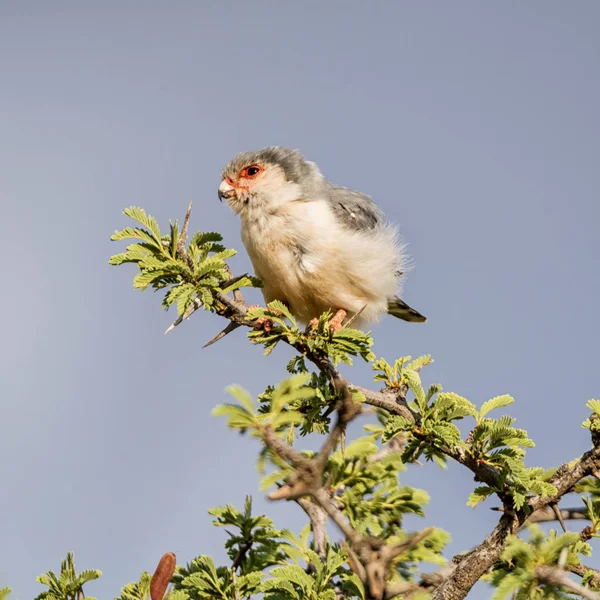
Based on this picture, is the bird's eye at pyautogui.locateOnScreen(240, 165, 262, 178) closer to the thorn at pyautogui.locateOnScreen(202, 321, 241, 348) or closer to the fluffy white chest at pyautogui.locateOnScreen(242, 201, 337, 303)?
the fluffy white chest at pyautogui.locateOnScreen(242, 201, 337, 303)

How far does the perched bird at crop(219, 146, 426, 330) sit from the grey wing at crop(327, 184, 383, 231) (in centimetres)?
1

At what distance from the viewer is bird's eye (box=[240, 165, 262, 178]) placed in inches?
265

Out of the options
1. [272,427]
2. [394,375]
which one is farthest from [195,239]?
[272,427]

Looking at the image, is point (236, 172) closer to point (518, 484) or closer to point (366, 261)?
point (366, 261)

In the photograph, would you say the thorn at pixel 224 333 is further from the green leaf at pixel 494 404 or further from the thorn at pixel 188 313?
the green leaf at pixel 494 404

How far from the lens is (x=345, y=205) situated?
653 centimetres

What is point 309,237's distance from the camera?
5910 millimetres

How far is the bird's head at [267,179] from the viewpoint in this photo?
6.38 metres

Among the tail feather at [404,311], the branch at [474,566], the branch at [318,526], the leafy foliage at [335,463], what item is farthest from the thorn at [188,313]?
the tail feather at [404,311]

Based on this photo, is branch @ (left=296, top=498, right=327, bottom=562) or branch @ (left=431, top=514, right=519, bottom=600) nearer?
branch @ (left=431, top=514, right=519, bottom=600)

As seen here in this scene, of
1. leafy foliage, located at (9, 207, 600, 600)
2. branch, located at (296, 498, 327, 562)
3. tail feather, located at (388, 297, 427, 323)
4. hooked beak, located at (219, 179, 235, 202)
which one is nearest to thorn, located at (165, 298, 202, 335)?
leafy foliage, located at (9, 207, 600, 600)

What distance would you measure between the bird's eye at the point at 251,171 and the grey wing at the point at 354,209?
0.70m

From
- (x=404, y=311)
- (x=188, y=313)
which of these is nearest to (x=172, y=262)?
(x=188, y=313)

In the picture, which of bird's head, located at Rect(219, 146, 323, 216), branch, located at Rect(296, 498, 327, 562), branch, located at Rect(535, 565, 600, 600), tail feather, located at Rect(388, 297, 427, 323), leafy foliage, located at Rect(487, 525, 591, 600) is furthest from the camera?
tail feather, located at Rect(388, 297, 427, 323)
